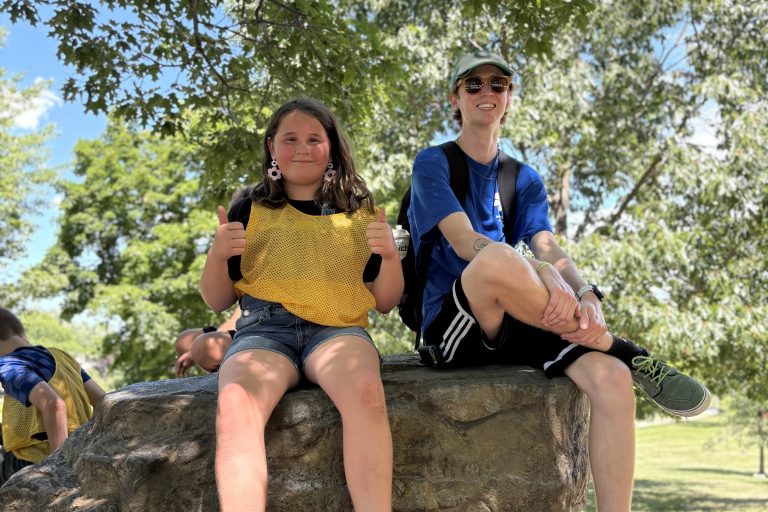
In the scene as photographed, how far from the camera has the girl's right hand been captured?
9.83 ft

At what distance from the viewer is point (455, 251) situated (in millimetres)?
3225

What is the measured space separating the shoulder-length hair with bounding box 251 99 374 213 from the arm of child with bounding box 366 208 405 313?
15 cm

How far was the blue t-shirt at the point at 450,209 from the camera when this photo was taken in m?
3.31

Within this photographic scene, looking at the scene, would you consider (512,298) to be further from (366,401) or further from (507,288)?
(366,401)

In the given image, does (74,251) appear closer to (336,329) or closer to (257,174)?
(257,174)

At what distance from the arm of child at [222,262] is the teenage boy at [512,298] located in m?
0.78

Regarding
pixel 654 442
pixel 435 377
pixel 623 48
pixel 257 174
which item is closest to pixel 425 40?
pixel 623 48

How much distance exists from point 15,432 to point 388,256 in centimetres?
221

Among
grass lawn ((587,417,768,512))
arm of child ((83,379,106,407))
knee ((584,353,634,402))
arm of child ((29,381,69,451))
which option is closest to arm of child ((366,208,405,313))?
knee ((584,353,634,402))

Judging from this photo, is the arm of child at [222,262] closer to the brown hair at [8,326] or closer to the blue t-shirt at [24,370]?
the blue t-shirt at [24,370]

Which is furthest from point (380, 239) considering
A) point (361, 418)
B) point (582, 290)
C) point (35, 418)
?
point (35, 418)

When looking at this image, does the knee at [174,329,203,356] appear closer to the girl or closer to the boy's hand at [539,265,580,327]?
the girl

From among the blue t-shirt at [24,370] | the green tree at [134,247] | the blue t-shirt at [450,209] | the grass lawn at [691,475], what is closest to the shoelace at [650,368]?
the blue t-shirt at [450,209]

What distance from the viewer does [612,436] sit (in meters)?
2.83
